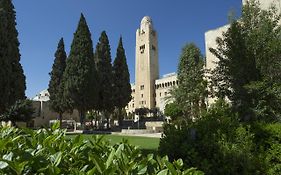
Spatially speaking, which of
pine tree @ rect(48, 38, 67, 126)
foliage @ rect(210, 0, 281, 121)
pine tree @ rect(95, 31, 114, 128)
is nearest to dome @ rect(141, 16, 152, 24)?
pine tree @ rect(95, 31, 114, 128)

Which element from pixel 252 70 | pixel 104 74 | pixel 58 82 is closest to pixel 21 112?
pixel 58 82

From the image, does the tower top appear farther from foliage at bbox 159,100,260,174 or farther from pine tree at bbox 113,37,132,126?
foliage at bbox 159,100,260,174

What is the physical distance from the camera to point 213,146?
544 centimetres

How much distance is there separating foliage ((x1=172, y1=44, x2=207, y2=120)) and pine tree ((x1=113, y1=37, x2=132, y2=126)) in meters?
9.18

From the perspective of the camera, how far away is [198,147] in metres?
5.53

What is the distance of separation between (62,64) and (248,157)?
41818mm

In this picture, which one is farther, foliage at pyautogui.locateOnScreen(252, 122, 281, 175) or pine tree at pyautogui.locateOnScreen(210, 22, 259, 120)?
pine tree at pyautogui.locateOnScreen(210, 22, 259, 120)

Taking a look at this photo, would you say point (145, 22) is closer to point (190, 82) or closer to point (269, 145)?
point (190, 82)

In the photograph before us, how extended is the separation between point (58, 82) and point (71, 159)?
43.4 metres

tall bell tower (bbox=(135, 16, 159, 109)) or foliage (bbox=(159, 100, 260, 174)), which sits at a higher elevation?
tall bell tower (bbox=(135, 16, 159, 109))

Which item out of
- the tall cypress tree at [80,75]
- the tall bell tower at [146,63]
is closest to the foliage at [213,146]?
the tall cypress tree at [80,75]

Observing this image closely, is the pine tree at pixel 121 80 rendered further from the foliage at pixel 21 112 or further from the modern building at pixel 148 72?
the modern building at pixel 148 72

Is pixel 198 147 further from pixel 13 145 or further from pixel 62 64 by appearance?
pixel 62 64

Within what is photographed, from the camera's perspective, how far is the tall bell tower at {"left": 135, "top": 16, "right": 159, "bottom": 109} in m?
84.0
